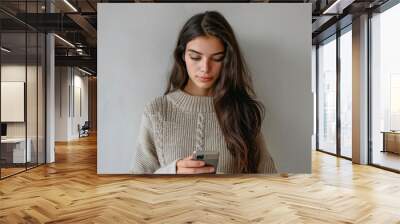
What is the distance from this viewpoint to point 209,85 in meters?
5.39

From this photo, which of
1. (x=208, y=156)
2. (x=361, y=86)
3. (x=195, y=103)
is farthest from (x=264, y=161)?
(x=361, y=86)

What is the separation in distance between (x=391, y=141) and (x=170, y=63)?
4677mm

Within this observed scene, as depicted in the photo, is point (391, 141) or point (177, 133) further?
point (391, 141)

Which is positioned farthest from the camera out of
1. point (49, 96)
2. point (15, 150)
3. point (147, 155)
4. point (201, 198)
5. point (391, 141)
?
point (49, 96)

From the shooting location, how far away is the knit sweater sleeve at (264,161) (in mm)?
5574

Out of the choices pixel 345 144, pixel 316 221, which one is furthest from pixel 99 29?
pixel 345 144

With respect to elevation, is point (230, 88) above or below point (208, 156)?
above

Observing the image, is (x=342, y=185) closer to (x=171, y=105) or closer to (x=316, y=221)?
(x=316, y=221)

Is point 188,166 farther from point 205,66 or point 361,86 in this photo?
point 361,86

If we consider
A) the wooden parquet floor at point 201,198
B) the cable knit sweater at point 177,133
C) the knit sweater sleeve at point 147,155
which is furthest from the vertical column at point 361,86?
the knit sweater sleeve at point 147,155

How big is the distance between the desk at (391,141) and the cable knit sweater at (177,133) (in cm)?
375

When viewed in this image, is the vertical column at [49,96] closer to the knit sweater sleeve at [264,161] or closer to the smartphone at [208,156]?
the smartphone at [208,156]

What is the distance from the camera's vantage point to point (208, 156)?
5434mm

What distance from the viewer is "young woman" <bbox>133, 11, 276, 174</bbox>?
17.5 ft
